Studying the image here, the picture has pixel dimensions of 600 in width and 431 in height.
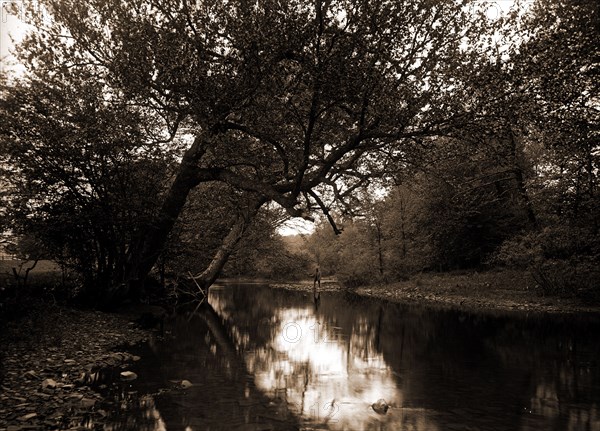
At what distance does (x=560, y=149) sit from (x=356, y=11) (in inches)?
516

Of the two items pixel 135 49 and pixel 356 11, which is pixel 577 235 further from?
pixel 135 49

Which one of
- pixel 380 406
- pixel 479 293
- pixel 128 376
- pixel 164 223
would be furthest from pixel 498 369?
pixel 479 293

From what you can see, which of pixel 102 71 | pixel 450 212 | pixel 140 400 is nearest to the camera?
pixel 140 400

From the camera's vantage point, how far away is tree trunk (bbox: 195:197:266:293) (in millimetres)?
24913

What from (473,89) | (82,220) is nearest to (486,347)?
(473,89)

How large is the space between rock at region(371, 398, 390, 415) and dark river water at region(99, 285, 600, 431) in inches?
3.0

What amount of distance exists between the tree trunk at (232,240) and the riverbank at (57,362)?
10.8 m

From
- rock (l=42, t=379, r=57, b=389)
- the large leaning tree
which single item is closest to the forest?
the large leaning tree

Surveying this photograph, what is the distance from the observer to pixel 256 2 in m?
12.4

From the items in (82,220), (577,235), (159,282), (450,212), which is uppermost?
(450,212)

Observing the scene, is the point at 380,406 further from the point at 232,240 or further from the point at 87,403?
the point at 232,240

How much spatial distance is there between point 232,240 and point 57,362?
678 inches

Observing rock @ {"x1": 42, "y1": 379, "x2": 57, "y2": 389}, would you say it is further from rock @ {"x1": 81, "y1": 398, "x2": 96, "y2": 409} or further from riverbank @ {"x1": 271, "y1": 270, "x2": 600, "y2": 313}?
riverbank @ {"x1": 271, "y1": 270, "x2": 600, "y2": 313}

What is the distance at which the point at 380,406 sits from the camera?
8102 millimetres
